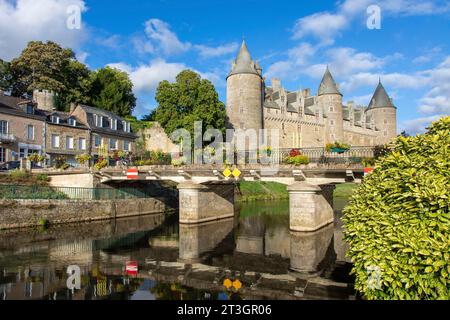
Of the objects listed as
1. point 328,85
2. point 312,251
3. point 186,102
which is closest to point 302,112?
point 328,85

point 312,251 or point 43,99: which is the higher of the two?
point 43,99

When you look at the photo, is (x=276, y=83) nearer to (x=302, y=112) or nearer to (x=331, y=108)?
(x=302, y=112)

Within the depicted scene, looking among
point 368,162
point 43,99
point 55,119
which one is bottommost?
point 368,162

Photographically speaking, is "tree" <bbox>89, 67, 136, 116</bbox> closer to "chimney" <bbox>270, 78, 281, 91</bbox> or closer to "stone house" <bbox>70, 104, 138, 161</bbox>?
"stone house" <bbox>70, 104, 138, 161</bbox>

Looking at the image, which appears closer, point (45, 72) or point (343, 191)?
point (45, 72)

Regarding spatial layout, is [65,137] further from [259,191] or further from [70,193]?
[259,191]

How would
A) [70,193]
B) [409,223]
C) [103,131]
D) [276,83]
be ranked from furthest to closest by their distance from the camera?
[276,83], [103,131], [70,193], [409,223]

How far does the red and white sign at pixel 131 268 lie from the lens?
10.9 metres

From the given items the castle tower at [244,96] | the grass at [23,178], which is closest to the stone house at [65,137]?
the grass at [23,178]

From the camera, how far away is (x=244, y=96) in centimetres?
4528

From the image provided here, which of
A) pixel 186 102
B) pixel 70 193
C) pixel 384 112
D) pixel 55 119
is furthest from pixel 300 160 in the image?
pixel 384 112

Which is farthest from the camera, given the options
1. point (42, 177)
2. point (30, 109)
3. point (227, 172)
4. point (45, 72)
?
point (45, 72)

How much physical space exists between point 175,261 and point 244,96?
34786 mm

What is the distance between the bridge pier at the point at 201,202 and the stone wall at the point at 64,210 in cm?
533
